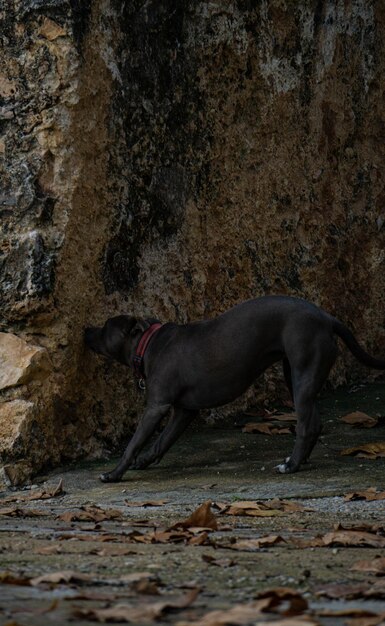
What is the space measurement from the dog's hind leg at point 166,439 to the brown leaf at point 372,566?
13.0 ft

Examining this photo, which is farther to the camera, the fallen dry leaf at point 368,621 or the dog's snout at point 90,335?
the dog's snout at point 90,335

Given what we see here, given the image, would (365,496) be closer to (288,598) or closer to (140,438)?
(140,438)

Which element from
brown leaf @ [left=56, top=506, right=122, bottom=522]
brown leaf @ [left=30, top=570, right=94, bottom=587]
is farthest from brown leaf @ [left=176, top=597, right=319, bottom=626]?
brown leaf @ [left=56, top=506, right=122, bottom=522]

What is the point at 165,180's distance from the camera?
8.23 meters

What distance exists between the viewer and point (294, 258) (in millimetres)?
9289

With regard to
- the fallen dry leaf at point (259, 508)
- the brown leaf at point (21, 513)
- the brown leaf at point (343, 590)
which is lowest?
the fallen dry leaf at point (259, 508)

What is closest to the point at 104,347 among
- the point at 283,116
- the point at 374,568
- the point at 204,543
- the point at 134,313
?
the point at 134,313

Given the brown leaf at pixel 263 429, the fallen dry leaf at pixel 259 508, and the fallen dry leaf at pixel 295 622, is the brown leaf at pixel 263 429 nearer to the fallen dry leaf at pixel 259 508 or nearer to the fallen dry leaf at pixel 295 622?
the fallen dry leaf at pixel 259 508

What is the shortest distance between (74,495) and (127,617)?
411cm

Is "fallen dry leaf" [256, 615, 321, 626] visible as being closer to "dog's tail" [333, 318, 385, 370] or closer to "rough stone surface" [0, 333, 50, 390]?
"rough stone surface" [0, 333, 50, 390]

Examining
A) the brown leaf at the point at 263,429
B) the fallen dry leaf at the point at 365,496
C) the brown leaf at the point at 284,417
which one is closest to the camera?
the fallen dry leaf at the point at 365,496

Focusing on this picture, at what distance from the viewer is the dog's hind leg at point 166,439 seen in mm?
7617

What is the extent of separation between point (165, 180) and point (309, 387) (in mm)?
1926

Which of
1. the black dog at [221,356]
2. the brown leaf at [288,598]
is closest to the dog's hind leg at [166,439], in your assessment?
the black dog at [221,356]
